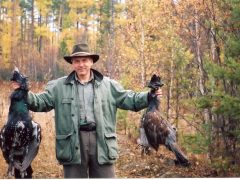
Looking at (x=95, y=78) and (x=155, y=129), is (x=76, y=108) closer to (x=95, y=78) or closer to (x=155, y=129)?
(x=95, y=78)

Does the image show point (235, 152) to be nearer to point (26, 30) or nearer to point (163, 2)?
point (163, 2)

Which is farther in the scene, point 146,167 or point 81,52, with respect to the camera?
point 146,167

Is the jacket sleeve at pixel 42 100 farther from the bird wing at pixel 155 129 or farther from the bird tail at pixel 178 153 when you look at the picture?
the bird tail at pixel 178 153

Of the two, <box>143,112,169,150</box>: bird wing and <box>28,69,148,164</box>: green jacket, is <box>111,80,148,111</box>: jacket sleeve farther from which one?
<box>143,112,169,150</box>: bird wing

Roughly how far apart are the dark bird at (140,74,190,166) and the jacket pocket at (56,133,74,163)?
55 cm

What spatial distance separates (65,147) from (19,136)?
0.39 meters

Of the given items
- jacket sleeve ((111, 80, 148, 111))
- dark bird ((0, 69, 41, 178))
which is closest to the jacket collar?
jacket sleeve ((111, 80, 148, 111))

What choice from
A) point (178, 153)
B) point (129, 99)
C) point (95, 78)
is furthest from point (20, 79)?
point (178, 153)

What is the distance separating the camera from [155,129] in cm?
411

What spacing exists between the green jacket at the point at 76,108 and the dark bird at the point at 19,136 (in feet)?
0.46

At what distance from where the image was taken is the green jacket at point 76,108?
403 cm

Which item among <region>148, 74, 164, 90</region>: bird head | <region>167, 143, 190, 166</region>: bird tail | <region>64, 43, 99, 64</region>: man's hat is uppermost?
<region>64, 43, 99, 64</region>: man's hat

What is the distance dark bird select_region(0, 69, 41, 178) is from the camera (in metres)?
3.87

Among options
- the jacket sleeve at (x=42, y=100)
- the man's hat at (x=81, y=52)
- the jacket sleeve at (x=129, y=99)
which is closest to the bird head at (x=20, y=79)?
the jacket sleeve at (x=42, y=100)
